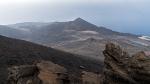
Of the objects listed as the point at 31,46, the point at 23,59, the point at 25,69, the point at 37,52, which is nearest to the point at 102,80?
the point at 25,69

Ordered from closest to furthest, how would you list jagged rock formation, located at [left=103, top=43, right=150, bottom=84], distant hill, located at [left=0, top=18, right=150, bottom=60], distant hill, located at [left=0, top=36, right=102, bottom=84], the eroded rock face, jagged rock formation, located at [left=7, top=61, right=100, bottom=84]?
jagged rock formation, located at [left=103, top=43, right=150, bottom=84] → jagged rock formation, located at [left=7, top=61, right=100, bottom=84] → the eroded rock face → distant hill, located at [left=0, top=36, right=102, bottom=84] → distant hill, located at [left=0, top=18, right=150, bottom=60]

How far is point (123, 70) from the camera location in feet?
85.6

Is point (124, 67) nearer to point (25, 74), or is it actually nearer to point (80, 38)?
point (25, 74)

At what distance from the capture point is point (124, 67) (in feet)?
85.9

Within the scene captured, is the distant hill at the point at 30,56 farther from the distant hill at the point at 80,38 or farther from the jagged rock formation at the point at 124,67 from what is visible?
the distant hill at the point at 80,38

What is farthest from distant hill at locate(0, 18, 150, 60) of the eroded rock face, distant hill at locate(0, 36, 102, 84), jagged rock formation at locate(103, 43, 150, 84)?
jagged rock formation at locate(103, 43, 150, 84)

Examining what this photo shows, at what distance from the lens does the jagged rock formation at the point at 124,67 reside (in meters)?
24.8

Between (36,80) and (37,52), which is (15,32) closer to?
(37,52)

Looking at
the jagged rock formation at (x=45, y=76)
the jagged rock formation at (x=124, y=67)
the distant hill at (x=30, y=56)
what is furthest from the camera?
the distant hill at (x=30, y=56)

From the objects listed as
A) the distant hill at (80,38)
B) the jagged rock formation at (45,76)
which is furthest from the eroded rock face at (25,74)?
the distant hill at (80,38)

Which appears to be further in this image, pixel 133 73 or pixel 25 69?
pixel 25 69

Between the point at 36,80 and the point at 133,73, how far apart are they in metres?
6.50

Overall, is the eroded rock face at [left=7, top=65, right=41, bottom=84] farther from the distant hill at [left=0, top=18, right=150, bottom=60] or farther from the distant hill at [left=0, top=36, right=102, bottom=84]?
the distant hill at [left=0, top=18, right=150, bottom=60]

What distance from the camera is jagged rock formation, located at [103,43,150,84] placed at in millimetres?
24766
